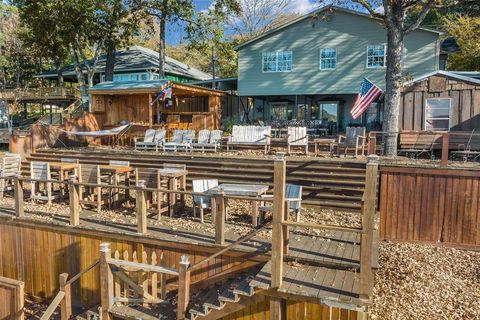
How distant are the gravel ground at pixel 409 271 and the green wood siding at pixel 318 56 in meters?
11.9

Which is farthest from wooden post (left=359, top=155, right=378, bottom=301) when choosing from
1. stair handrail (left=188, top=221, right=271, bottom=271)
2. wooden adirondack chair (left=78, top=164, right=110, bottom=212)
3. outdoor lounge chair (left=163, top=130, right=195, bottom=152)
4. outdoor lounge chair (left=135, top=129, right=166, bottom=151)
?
outdoor lounge chair (left=135, top=129, right=166, bottom=151)

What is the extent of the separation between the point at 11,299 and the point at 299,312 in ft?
15.4

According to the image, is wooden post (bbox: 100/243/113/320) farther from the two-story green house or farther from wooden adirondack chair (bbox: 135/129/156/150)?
the two-story green house

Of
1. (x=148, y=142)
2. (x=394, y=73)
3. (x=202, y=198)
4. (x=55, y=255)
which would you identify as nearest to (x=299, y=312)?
(x=202, y=198)

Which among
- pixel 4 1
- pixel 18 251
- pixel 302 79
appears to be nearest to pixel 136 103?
pixel 302 79

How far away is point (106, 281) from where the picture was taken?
579cm

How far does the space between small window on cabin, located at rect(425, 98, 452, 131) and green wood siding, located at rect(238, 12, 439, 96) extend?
18.6 feet

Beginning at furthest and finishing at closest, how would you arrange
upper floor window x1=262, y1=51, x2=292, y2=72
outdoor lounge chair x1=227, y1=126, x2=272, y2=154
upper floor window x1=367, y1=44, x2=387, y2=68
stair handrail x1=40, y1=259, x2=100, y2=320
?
upper floor window x1=262, y1=51, x2=292, y2=72
upper floor window x1=367, y1=44, x2=387, y2=68
outdoor lounge chair x1=227, y1=126, x2=272, y2=154
stair handrail x1=40, y1=259, x2=100, y2=320

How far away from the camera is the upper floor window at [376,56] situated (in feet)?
59.5

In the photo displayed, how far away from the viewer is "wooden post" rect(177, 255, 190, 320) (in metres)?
5.27

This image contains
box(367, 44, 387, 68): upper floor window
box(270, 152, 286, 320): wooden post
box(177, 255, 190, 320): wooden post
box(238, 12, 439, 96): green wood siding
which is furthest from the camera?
box(367, 44, 387, 68): upper floor window

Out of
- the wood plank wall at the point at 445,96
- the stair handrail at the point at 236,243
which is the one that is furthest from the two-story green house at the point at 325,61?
the stair handrail at the point at 236,243

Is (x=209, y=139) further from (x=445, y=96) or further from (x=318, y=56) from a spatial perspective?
(x=318, y=56)

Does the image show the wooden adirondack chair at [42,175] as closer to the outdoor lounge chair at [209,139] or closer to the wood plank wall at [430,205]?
the outdoor lounge chair at [209,139]
